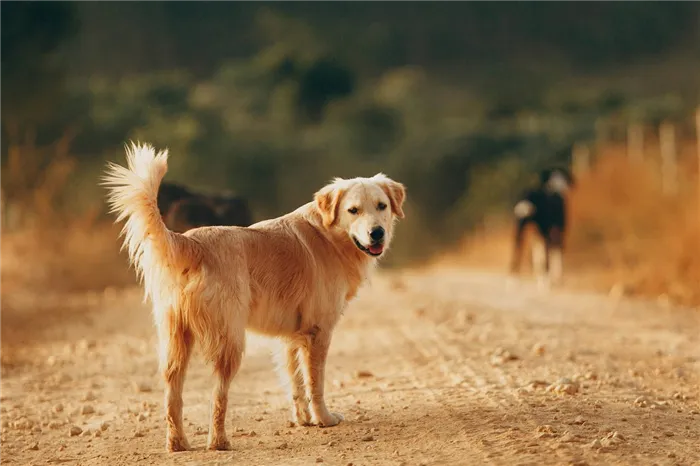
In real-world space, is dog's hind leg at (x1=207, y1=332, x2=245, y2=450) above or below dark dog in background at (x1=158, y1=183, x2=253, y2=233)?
below

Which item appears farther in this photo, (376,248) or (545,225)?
(545,225)

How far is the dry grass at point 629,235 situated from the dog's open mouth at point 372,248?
7957 mm

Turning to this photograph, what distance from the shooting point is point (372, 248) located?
7.16m

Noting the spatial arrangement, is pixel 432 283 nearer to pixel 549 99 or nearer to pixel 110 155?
pixel 110 155

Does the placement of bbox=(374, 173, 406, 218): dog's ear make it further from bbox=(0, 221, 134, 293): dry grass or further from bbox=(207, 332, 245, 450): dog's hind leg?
bbox=(0, 221, 134, 293): dry grass

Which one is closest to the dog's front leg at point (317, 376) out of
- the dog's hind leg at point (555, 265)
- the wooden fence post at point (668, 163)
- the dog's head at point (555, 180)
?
the dog's hind leg at point (555, 265)

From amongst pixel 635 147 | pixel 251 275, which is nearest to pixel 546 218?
pixel 635 147

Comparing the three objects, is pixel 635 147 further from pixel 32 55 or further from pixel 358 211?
pixel 358 211

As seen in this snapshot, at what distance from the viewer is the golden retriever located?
6160mm

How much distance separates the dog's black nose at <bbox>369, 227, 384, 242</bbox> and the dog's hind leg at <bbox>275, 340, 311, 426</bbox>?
86 cm

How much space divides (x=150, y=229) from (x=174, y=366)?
0.82 m

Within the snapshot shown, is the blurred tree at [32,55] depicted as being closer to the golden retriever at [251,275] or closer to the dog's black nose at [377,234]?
the golden retriever at [251,275]

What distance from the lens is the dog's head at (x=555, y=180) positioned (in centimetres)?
1908

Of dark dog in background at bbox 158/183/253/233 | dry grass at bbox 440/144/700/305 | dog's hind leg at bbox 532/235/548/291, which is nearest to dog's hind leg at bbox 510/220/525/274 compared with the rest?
dog's hind leg at bbox 532/235/548/291
